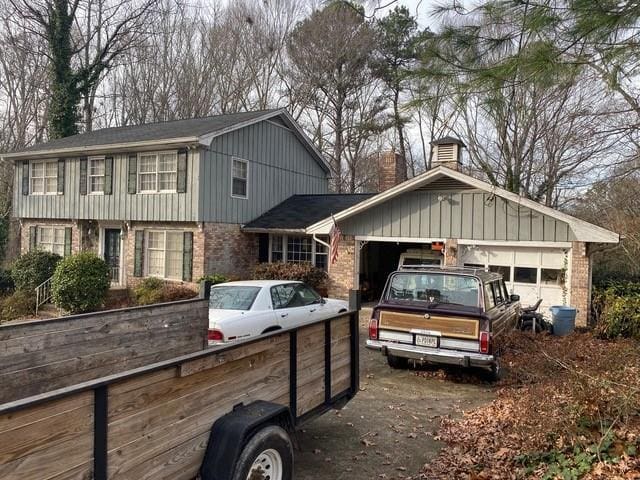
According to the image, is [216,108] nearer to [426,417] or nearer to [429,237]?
[429,237]

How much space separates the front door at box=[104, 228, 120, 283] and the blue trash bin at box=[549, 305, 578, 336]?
15.1m

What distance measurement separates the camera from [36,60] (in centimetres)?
2817

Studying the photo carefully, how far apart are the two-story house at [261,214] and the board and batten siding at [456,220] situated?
0.09ft

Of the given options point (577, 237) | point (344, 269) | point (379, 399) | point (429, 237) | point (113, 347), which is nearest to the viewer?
point (113, 347)

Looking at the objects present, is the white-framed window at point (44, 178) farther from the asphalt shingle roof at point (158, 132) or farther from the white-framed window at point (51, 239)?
the white-framed window at point (51, 239)

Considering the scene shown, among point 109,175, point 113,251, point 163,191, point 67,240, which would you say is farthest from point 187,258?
point 67,240

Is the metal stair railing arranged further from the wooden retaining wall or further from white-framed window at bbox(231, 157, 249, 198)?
the wooden retaining wall

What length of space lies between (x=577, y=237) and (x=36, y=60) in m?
29.8

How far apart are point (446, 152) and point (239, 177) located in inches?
300

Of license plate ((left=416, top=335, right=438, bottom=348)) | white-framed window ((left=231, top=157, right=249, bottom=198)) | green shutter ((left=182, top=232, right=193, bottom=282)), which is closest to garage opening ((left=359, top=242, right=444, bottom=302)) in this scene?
white-framed window ((left=231, top=157, right=249, bottom=198))

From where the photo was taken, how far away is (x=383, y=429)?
579 centimetres

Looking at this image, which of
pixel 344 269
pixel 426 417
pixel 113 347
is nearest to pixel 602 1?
pixel 426 417

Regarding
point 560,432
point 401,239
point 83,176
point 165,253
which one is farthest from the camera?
point 83,176

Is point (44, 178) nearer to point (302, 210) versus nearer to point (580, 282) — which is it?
point (302, 210)
